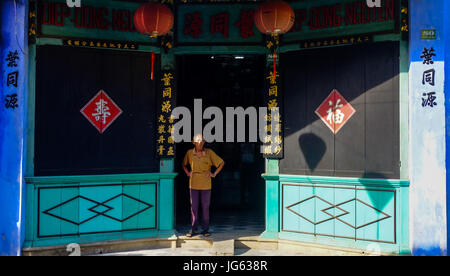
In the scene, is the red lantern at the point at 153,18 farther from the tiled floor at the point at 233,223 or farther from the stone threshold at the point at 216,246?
the tiled floor at the point at 233,223

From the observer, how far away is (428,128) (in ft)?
23.7

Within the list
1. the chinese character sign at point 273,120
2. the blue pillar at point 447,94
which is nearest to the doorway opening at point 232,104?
the chinese character sign at point 273,120

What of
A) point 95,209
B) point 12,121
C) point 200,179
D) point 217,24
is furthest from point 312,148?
point 12,121

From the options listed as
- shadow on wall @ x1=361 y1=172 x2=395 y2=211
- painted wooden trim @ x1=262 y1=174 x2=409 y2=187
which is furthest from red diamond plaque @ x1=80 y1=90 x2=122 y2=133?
shadow on wall @ x1=361 y1=172 x2=395 y2=211

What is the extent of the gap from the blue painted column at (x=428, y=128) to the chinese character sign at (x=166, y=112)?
4196 mm

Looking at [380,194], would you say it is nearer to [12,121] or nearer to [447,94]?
[447,94]

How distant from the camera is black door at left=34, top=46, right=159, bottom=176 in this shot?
7.85 m

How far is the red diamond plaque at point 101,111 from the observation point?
8125 millimetres

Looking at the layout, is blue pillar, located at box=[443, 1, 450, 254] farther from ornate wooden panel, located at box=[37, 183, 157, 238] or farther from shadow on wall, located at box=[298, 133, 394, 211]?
ornate wooden panel, located at box=[37, 183, 157, 238]

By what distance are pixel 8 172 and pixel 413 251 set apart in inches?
264

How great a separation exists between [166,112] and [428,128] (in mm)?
4546

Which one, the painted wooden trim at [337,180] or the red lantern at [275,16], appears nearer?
the red lantern at [275,16]

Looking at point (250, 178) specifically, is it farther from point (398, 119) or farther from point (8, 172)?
point (8, 172)
